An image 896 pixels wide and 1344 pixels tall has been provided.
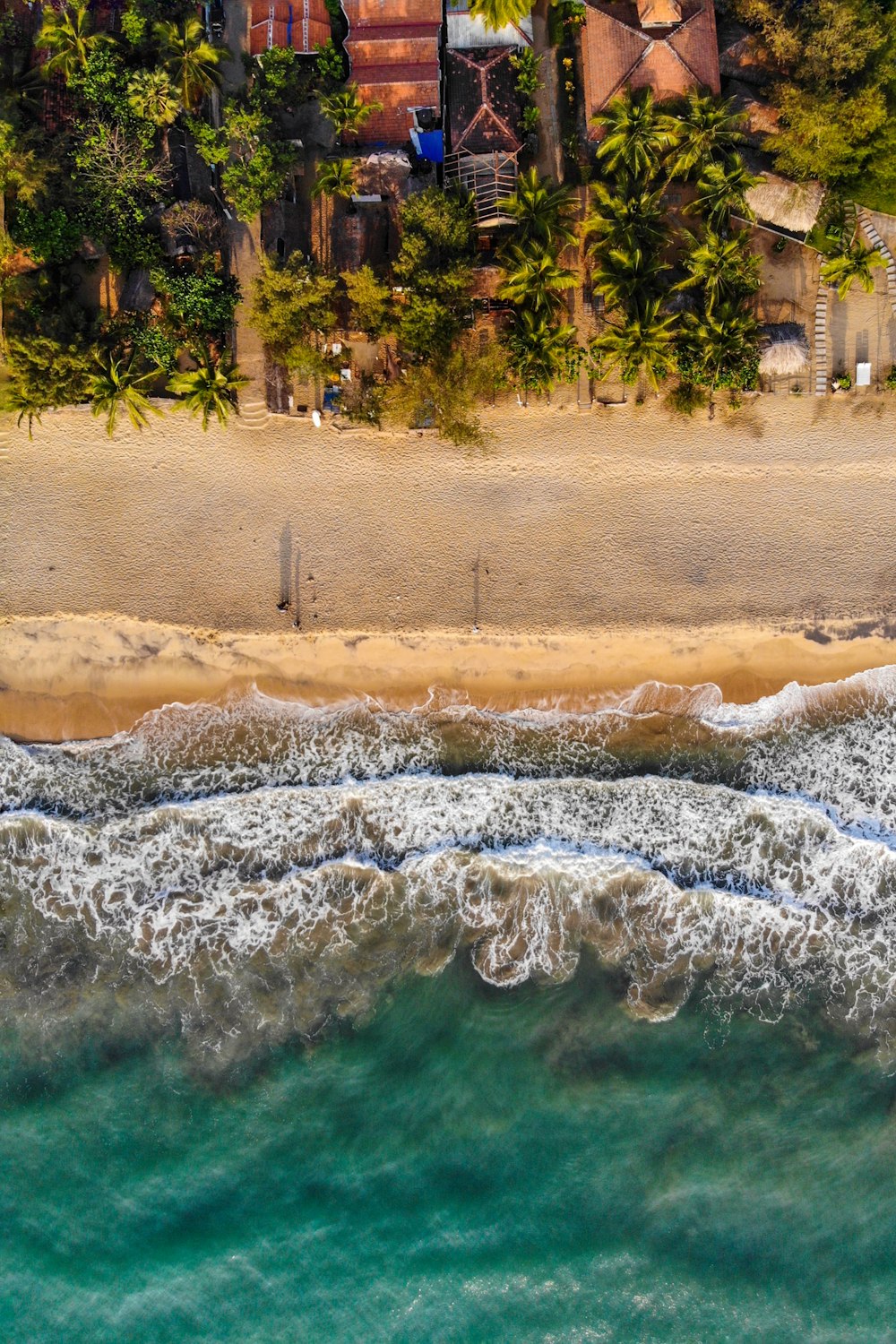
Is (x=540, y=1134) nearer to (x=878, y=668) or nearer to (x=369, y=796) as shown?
(x=369, y=796)

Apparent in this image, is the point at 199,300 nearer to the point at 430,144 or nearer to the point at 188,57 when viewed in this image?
the point at 188,57

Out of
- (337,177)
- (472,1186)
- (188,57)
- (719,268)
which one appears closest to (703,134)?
(719,268)

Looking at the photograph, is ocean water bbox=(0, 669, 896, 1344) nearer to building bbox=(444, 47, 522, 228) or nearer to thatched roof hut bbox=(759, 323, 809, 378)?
thatched roof hut bbox=(759, 323, 809, 378)

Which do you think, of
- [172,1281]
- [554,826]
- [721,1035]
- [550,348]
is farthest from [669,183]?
[172,1281]

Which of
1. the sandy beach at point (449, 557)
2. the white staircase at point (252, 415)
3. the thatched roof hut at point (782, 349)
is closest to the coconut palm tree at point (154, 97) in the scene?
the white staircase at point (252, 415)

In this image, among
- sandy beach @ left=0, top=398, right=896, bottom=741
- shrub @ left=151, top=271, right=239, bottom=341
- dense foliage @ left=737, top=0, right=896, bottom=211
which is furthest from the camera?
sandy beach @ left=0, top=398, right=896, bottom=741

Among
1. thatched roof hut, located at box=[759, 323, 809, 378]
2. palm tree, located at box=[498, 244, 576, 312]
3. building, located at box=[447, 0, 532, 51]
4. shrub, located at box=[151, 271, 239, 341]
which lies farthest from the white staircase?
thatched roof hut, located at box=[759, 323, 809, 378]
